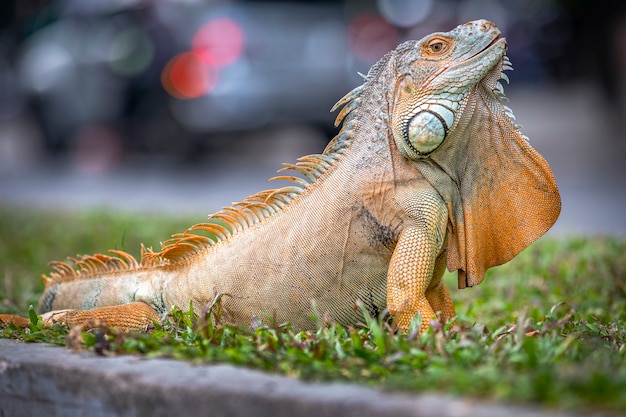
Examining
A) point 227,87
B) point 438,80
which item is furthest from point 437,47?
point 227,87

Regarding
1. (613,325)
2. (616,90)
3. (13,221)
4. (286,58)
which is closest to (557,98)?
(616,90)

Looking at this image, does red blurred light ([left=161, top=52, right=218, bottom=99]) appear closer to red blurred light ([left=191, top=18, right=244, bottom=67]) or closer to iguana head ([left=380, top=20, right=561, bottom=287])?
red blurred light ([left=191, top=18, right=244, bottom=67])

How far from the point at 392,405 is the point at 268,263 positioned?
1773 millimetres

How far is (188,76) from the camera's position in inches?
602

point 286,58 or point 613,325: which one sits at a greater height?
point 286,58

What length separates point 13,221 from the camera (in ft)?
34.5

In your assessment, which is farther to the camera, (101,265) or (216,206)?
(216,206)

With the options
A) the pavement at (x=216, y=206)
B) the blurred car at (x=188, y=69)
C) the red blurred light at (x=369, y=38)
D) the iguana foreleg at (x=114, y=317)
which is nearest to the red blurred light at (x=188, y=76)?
the blurred car at (x=188, y=69)

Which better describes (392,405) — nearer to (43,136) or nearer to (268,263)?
(268,263)

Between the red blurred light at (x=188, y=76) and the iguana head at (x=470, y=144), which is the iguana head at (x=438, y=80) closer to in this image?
the iguana head at (x=470, y=144)

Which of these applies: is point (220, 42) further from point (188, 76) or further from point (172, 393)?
point (172, 393)

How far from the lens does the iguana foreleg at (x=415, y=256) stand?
4.35 m

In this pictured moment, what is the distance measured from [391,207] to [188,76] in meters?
11.2

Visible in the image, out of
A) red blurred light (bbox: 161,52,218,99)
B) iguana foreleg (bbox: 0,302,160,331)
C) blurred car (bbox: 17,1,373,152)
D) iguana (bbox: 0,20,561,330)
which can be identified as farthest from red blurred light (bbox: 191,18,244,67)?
iguana foreleg (bbox: 0,302,160,331)
